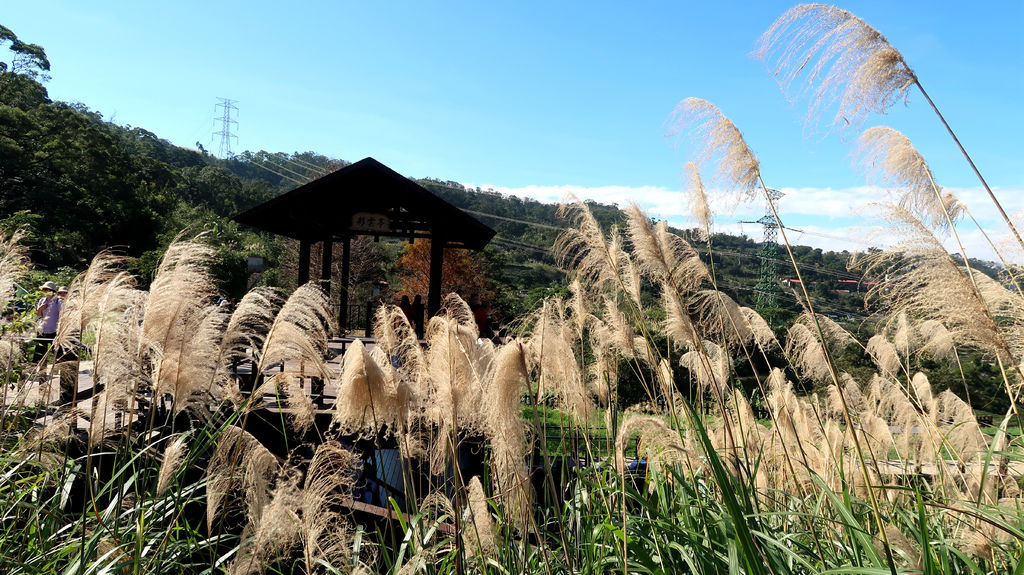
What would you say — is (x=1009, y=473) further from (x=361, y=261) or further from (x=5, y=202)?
(x=5, y=202)

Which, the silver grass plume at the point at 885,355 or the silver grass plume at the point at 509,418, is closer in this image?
the silver grass plume at the point at 509,418

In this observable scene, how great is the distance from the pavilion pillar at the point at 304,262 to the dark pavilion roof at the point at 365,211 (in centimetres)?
14

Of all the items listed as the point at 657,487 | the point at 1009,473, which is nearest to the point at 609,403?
the point at 657,487

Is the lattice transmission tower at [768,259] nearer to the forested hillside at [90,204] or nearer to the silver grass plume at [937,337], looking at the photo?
the silver grass plume at [937,337]

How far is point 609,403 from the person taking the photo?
3191 millimetres

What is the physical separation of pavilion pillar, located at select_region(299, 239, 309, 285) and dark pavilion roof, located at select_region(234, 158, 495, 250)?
0.14m

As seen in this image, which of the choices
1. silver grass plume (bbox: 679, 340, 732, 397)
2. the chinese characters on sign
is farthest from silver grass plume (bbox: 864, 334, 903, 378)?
the chinese characters on sign

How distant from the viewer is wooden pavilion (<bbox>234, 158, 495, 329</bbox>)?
1105 cm

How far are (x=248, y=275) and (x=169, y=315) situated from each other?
21523 mm

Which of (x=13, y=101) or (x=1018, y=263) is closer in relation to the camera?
(x=1018, y=263)

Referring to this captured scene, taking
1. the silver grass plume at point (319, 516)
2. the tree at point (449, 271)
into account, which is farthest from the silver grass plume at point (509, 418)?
the tree at point (449, 271)

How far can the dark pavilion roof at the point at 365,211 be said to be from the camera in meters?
11.0

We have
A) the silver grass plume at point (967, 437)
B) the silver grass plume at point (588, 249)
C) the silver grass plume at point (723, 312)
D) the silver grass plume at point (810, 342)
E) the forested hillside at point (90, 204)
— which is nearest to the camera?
the silver grass plume at point (588, 249)

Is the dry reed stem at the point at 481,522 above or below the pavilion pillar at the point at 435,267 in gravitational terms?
below
